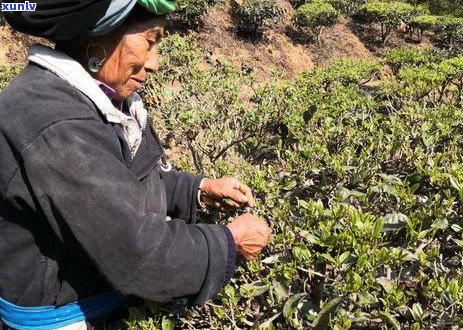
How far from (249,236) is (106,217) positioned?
A: 1.69 ft

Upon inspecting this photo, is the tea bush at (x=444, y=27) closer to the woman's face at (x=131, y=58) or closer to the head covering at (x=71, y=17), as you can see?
the woman's face at (x=131, y=58)

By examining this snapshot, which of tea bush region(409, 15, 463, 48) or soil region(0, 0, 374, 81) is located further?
tea bush region(409, 15, 463, 48)

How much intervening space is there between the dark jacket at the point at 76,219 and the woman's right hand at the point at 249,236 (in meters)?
0.06

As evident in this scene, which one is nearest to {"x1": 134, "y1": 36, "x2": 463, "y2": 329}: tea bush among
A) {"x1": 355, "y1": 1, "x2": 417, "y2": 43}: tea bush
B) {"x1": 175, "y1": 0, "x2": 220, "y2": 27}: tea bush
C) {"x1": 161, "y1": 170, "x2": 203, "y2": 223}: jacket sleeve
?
{"x1": 161, "y1": 170, "x2": 203, "y2": 223}: jacket sleeve

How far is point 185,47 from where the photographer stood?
16.5 feet

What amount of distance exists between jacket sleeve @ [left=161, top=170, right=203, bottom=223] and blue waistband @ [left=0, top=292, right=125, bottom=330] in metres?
0.48

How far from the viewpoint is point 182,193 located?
2.12 m

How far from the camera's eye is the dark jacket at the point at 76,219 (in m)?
1.36

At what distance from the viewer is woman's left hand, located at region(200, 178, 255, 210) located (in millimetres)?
1961

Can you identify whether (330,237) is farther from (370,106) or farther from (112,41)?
(370,106)

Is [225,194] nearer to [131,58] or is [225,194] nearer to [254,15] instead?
[131,58]

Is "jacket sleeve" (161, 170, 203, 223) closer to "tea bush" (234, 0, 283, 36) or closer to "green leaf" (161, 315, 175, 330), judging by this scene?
"green leaf" (161, 315, 175, 330)

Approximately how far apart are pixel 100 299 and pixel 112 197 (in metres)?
0.57

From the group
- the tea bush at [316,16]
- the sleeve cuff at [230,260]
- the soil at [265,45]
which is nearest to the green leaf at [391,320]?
the sleeve cuff at [230,260]
